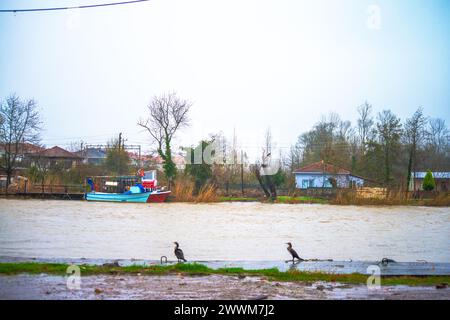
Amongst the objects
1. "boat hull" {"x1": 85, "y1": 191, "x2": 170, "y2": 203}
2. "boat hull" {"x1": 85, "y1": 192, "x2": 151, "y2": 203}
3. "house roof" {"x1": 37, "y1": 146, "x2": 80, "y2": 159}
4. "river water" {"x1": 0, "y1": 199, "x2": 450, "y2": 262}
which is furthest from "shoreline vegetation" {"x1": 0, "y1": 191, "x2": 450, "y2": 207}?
"house roof" {"x1": 37, "y1": 146, "x2": 80, "y2": 159}

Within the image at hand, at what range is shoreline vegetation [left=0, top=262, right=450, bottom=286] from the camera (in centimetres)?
1055

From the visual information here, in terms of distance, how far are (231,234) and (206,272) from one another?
11390 millimetres

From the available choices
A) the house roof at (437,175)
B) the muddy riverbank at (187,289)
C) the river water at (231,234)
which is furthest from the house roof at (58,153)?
the muddy riverbank at (187,289)

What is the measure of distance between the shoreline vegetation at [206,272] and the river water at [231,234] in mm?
3918

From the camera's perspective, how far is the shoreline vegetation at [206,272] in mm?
10555

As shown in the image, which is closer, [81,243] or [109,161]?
[81,243]

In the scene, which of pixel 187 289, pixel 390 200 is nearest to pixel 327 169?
pixel 390 200

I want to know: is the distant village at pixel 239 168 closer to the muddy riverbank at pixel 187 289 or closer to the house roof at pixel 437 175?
the house roof at pixel 437 175

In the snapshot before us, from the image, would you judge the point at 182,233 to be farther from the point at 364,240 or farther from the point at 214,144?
the point at 214,144

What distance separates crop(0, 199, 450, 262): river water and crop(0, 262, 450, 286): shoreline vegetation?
154 inches

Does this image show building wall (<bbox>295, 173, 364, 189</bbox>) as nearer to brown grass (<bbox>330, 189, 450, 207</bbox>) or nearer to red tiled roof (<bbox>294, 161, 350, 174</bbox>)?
red tiled roof (<bbox>294, 161, 350, 174</bbox>)
